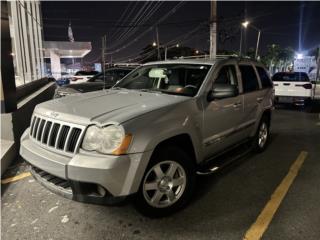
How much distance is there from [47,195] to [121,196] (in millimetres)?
1675

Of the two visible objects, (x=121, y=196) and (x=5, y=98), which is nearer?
(x=121, y=196)

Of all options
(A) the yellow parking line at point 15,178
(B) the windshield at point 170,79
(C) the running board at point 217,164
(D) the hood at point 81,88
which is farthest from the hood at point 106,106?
(D) the hood at point 81,88

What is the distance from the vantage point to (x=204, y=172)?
3.76 metres

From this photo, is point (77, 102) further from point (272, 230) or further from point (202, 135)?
point (272, 230)

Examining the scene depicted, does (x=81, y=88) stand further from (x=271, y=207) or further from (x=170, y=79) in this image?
(x=271, y=207)

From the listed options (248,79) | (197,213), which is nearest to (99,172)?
(197,213)

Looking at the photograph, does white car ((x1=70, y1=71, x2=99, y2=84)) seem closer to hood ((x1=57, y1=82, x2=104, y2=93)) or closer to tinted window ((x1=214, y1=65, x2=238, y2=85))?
hood ((x1=57, y1=82, x2=104, y2=93))

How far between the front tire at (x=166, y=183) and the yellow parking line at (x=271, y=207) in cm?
84

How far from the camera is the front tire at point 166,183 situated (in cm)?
303

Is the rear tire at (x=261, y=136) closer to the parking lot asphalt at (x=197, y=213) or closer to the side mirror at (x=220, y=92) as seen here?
the parking lot asphalt at (x=197, y=213)

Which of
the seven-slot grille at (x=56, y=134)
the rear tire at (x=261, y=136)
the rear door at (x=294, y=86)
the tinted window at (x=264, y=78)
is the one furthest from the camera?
the rear door at (x=294, y=86)

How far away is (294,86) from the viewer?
1167cm

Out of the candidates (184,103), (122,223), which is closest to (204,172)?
(184,103)

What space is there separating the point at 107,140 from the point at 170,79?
6.36 ft
